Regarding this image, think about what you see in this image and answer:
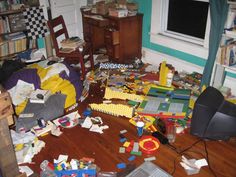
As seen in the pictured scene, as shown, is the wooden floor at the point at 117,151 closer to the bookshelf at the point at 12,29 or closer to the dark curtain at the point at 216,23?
the dark curtain at the point at 216,23

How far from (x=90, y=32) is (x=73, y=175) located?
2.79 meters

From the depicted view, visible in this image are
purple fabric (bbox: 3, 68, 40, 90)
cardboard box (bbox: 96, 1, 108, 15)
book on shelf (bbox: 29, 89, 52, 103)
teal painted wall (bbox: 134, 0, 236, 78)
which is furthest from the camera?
cardboard box (bbox: 96, 1, 108, 15)

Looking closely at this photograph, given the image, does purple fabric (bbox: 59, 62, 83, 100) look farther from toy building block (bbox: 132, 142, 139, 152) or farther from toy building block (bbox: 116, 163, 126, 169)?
toy building block (bbox: 116, 163, 126, 169)

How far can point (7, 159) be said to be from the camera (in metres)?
1.91

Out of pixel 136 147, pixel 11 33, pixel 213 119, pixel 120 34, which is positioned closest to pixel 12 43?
pixel 11 33

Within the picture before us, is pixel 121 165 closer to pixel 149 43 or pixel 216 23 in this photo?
pixel 216 23

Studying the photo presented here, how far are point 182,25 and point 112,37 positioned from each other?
1.02 m

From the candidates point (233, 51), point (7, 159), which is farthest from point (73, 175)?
point (233, 51)

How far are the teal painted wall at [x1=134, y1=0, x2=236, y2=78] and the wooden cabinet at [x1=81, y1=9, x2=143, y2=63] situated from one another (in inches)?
3.7

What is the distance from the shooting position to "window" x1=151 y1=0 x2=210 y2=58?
3.40 meters

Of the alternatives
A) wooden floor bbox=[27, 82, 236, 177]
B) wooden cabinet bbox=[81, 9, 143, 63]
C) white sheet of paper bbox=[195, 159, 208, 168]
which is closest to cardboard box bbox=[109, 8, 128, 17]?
wooden cabinet bbox=[81, 9, 143, 63]

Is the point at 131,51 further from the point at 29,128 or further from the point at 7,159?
the point at 7,159

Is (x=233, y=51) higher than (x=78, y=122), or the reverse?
(x=233, y=51)

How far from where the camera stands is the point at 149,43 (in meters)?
4.12
